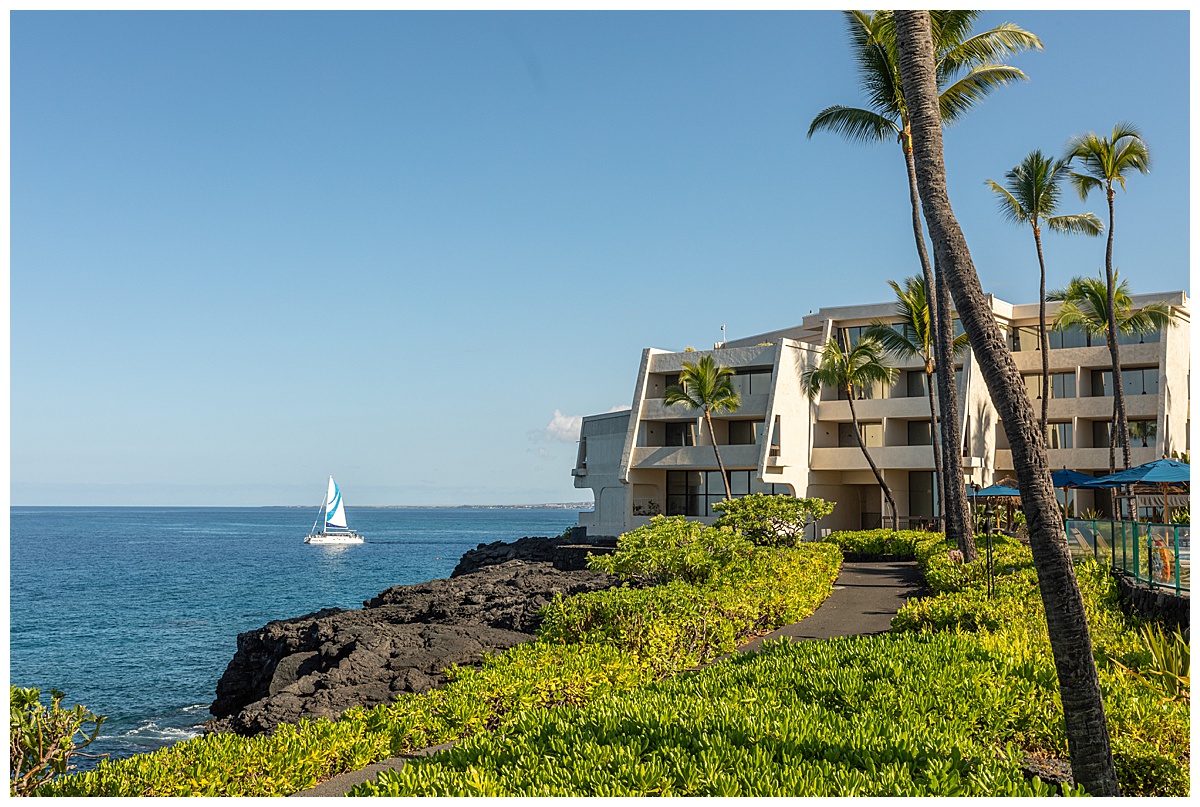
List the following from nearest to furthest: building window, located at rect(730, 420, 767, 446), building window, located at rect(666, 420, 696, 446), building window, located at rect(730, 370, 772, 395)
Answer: building window, located at rect(730, 370, 772, 395)
building window, located at rect(730, 420, 767, 446)
building window, located at rect(666, 420, 696, 446)

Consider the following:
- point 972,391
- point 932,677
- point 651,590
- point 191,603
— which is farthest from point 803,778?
point 191,603

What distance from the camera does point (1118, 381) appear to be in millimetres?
30469

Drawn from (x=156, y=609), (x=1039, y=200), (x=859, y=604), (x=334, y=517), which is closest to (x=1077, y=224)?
(x=1039, y=200)

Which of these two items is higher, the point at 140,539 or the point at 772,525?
the point at 772,525

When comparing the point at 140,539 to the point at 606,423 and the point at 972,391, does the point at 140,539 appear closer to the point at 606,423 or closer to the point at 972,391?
the point at 606,423

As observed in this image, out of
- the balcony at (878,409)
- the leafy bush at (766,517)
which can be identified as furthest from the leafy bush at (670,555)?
the balcony at (878,409)

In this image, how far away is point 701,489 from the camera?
39844 millimetres

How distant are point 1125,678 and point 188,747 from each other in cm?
788

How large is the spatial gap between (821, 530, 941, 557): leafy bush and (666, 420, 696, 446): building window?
414 inches

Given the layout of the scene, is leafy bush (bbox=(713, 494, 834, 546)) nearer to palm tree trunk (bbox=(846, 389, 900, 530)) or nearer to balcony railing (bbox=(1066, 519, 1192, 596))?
balcony railing (bbox=(1066, 519, 1192, 596))

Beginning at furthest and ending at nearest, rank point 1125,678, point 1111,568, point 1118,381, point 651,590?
point 1118,381 → point 1111,568 → point 651,590 → point 1125,678

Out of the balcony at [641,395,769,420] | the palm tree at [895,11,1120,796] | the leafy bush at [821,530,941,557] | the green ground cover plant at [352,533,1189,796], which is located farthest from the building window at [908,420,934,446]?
the palm tree at [895,11,1120,796]

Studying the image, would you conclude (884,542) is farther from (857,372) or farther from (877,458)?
(857,372)

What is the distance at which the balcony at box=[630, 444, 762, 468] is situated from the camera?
36750mm
